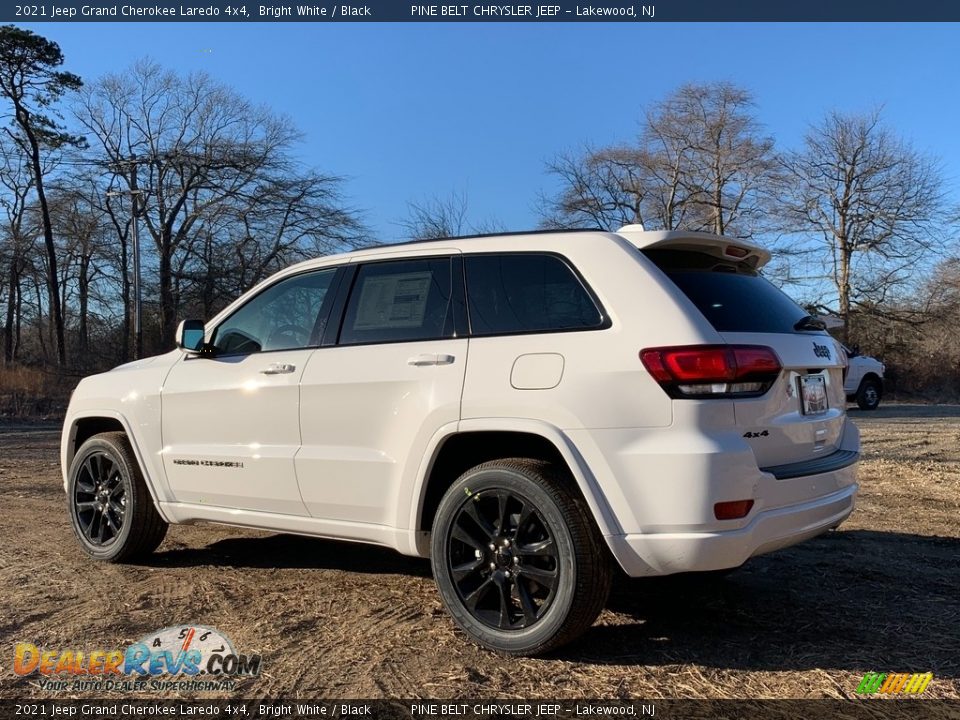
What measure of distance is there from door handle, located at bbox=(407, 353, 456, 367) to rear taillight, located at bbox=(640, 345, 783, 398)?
94 centimetres

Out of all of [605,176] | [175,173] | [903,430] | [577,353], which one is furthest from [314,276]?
[175,173]

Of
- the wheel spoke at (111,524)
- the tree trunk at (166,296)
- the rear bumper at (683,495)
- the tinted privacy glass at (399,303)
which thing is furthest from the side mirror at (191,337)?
the tree trunk at (166,296)

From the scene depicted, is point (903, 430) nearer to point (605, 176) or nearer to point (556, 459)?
point (556, 459)

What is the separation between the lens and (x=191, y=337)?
471cm

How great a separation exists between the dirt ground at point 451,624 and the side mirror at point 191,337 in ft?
4.55

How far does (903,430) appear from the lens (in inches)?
530

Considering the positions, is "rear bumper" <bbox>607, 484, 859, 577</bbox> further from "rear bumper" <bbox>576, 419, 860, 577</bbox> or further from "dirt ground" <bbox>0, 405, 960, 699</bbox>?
→ "dirt ground" <bbox>0, 405, 960, 699</bbox>

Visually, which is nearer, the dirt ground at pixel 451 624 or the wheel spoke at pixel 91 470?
the dirt ground at pixel 451 624

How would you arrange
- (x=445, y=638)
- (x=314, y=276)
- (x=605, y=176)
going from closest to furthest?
(x=445, y=638) < (x=314, y=276) < (x=605, y=176)

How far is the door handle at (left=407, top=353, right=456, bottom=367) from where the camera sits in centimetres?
362

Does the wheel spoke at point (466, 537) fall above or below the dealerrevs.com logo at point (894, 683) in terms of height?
above

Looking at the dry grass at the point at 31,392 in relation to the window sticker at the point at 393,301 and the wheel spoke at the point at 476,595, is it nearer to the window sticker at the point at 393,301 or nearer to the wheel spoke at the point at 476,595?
the window sticker at the point at 393,301

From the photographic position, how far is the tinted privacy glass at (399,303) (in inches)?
152

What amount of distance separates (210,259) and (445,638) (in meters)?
35.1
